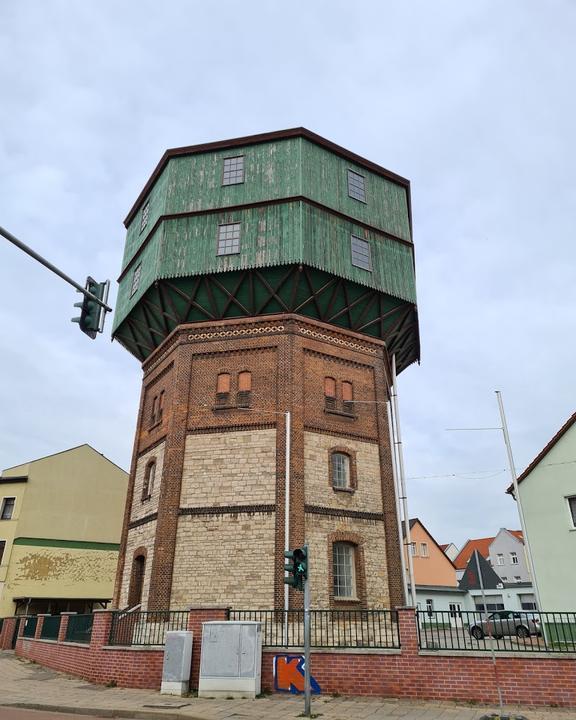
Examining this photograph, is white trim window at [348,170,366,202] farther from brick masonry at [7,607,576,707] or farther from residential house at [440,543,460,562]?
residential house at [440,543,460,562]

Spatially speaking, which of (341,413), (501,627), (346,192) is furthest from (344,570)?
(346,192)

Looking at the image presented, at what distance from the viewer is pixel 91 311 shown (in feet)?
28.1

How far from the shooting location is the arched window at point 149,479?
19.8 m

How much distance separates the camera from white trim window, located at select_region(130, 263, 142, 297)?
2264 centimetres

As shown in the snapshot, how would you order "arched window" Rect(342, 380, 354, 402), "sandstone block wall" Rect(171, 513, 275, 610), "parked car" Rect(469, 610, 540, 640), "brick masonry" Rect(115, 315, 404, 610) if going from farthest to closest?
"arched window" Rect(342, 380, 354, 402) → "brick masonry" Rect(115, 315, 404, 610) → "sandstone block wall" Rect(171, 513, 275, 610) → "parked car" Rect(469, 610, 540, 640)

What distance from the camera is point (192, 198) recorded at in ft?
71.4

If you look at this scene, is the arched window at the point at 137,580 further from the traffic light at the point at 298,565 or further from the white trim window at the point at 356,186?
the white trim window at the point at 356,186

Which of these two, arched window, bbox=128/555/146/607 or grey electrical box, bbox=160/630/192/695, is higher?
arched window, bbox=128/555/146/607

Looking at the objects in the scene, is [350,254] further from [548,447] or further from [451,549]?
[451,549]

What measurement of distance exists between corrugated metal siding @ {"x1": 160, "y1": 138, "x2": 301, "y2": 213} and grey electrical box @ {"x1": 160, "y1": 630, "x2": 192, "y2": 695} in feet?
48.7

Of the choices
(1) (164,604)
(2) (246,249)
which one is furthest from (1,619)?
(2) (246,249)

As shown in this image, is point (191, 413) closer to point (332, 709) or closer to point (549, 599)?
point (332, 709)

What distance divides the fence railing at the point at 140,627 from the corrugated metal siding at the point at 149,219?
14.2 m

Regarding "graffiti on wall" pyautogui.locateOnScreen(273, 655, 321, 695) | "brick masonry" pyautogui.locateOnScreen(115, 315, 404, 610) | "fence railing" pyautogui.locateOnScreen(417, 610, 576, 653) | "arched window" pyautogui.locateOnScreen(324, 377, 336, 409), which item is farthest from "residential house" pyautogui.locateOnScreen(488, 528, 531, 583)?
"graffiti on wall" pyautogui.locateOnScreen(273, 655, 321, 695)
